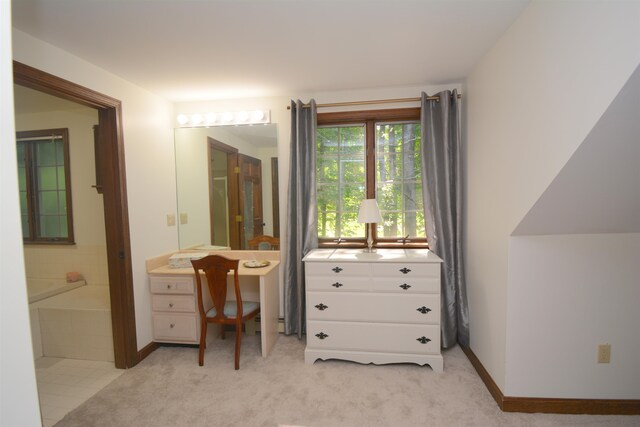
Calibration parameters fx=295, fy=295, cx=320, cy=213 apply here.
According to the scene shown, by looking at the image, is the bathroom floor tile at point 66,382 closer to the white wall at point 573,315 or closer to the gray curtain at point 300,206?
the gray curtain at point 300,206

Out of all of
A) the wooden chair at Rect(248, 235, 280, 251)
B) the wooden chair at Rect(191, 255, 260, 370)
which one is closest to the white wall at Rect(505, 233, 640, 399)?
the wooden chair at Rect(191, 255, 260, 370)

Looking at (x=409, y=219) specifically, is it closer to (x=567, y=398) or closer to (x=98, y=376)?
(x=567, y=398)

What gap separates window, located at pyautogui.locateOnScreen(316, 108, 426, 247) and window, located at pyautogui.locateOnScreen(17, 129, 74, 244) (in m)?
2.72

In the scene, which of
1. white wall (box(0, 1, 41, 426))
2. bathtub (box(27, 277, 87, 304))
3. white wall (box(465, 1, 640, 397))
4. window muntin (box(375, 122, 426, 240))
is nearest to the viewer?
white wall (box(0, 1, 41, 426))

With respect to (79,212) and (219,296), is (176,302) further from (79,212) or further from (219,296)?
(79,212)

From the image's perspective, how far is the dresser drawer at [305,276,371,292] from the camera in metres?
2.30

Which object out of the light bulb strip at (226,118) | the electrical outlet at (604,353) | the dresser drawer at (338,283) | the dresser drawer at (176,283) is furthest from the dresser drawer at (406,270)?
the light bulb strip at (226,118)

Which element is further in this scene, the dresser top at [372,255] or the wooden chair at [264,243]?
the wooden chair at [264,243]

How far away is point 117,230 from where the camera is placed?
7.53ft

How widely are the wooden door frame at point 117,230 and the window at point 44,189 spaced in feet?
4.21

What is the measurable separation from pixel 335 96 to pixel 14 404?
2.74 meters

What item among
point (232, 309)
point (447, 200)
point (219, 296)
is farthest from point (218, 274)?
point (447, 200)

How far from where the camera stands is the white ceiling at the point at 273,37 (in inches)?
60.1

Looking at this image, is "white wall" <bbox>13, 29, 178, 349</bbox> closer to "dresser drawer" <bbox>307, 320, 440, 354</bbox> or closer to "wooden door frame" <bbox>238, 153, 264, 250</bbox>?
"wooden door frame" <bbox>238, 153, 264, 250</bbox>
